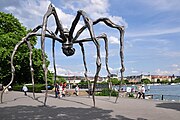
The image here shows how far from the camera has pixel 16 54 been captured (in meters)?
42.2

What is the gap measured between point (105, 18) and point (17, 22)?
36420 millimetres

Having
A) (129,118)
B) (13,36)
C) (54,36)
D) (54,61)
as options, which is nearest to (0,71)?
(13,36)

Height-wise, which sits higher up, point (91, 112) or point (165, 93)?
point (91, 112)

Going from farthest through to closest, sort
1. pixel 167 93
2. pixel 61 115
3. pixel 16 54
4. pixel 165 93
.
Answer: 1. pixel 165 93
2. pixel 167 93
3. pixel 16 54
4. pixel 61 115

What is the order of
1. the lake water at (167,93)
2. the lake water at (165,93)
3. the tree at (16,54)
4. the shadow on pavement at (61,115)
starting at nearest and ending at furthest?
the shadow on pavement at (61,115)
the lake water at (165,93)
the lake water at (167,93)
the tree at (16,54)

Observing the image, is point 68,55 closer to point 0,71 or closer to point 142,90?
point 142,90

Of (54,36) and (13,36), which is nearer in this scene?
(54,36)

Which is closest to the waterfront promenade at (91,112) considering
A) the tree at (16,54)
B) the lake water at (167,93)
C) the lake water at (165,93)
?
the lake water at (165,93)

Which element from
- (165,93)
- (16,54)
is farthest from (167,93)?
(16,54)

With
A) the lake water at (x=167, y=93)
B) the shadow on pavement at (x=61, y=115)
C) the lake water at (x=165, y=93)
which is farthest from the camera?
the lake water at (x=167, y=93)

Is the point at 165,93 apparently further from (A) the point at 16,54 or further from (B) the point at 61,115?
(B) the point at 61,115

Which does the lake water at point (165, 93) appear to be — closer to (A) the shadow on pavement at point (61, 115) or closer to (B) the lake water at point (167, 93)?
(B) the lake water at point (167, 93)

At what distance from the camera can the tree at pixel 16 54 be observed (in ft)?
137

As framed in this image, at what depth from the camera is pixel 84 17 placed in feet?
37.2
